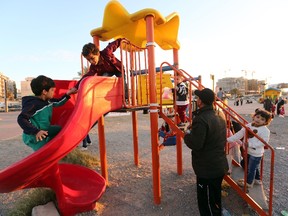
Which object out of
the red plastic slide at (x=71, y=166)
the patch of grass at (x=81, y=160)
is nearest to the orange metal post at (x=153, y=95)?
the red plastic slide at (x=71, y=166)

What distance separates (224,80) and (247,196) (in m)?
132

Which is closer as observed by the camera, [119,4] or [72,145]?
[72,145]

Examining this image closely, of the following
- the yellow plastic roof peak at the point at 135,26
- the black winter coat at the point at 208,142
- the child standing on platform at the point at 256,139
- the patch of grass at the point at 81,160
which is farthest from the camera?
the patch of grass at the point at 81,160

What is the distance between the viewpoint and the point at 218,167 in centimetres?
250

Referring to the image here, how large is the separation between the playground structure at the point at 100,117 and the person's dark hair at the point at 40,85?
47cm

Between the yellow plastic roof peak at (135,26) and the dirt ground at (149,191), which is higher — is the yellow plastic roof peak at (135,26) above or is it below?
above

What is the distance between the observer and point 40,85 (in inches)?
106

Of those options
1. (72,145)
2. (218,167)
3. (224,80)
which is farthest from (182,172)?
(224,80)

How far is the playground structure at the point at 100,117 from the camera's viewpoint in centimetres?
223

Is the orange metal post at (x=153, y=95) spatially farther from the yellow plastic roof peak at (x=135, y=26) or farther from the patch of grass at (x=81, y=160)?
the patch of grass at (x=81, y=160)

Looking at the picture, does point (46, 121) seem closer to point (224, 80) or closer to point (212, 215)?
point (212, 215)

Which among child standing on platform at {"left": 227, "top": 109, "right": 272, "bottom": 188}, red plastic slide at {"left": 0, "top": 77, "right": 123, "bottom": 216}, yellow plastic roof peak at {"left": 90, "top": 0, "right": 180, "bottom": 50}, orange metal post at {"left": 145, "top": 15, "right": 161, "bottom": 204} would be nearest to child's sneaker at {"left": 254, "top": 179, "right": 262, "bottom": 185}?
child standing on platform at {"left": 227, "top": 109, "right": 272, "bottom": 188}

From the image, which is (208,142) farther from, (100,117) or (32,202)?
(32,202)

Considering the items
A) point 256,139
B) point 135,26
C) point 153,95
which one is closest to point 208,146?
point 256,139
